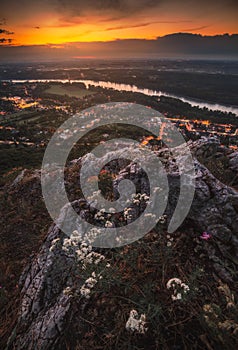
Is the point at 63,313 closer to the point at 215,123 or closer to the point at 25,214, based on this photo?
the point at 25,214

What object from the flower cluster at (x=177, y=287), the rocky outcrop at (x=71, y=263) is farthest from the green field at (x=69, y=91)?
the flower cluster at (x=177, y=287)

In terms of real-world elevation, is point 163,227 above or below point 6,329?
above

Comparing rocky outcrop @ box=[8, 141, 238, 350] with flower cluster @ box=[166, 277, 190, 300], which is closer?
flower cluster @ box=[166, 277, 190, 300]

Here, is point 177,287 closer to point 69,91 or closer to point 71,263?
point 71,263

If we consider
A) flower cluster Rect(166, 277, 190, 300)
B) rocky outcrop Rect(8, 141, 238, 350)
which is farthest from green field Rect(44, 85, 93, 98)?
flower cluster Rect(166, 277, 190, 300)

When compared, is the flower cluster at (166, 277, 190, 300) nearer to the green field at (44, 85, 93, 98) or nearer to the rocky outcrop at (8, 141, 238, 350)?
the rocky outcrop at (8, 141, 238, 350)

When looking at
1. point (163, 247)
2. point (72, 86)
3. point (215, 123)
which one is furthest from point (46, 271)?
point (72, 86)
